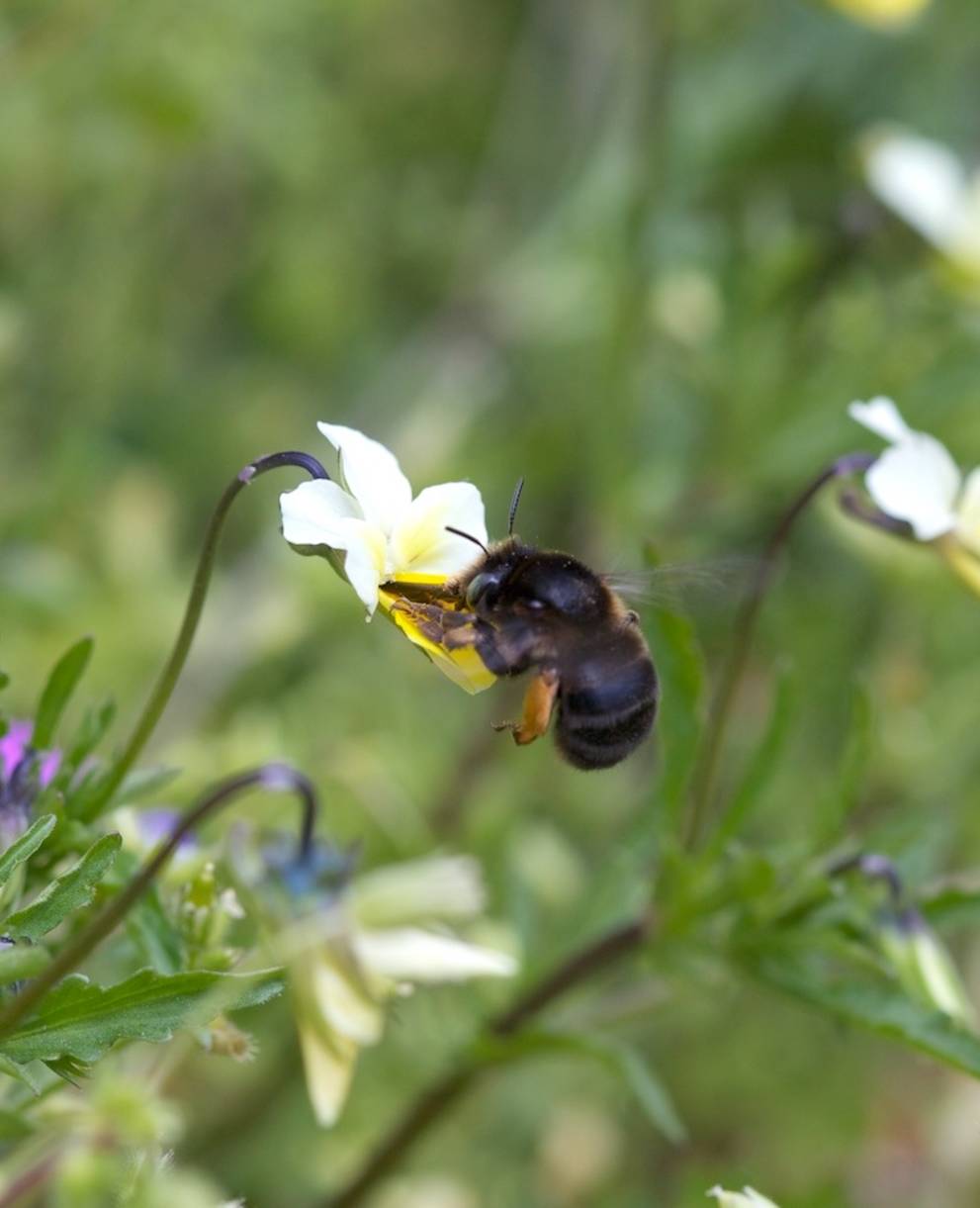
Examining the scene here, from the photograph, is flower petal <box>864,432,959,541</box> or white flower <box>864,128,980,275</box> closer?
flower petal <box>864,432,959,541</box>

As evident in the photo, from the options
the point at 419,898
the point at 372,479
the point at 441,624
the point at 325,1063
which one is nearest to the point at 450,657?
the point at 441,624

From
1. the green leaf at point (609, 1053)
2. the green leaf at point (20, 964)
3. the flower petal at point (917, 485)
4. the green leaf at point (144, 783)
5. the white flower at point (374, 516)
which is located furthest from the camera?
the green leaf at point (609, 1053)

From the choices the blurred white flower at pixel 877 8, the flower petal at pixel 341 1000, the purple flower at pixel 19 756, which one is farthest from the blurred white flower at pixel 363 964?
the blurred white flower at pixel 877 8

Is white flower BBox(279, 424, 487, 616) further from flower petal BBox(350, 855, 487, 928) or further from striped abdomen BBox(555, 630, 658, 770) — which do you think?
flower petal BBox(350, 855, 487, 928)

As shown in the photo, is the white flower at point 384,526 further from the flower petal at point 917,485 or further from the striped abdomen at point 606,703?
the flower petal at point 917,485

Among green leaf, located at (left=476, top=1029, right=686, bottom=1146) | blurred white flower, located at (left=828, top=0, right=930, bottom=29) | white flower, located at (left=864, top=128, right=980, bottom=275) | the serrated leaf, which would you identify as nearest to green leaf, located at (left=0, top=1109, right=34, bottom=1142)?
the serrated leaf

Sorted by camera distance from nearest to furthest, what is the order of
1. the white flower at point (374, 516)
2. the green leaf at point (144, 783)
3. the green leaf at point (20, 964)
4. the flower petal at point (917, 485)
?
the green leaf at point (20, 964), the white flower at point (374, 516), the green leaf at point (144, 783), the flower petal at point (917, 485)

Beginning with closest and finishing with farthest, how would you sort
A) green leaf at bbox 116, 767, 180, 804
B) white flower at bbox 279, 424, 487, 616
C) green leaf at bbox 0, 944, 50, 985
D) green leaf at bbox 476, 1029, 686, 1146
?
green leaf at bbox 0, 944, 50, 985 → white flower at bbox 279, 424, 487, 616 → green leaf at bbox 116, 767, 180, 804 → green leaf at bbox 476, 1029, 686, 1146
